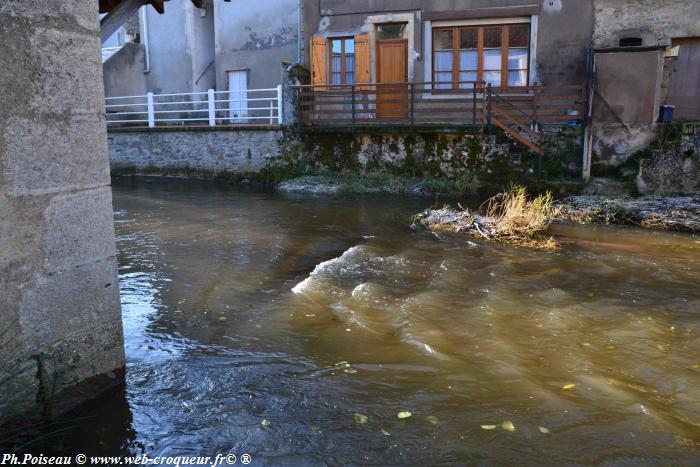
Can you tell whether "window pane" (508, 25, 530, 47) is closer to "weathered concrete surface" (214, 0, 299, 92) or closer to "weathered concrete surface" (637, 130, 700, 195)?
"weathered concrete surface" (637, 130, 700, 195)

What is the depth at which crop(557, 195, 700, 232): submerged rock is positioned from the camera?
34.1 feet

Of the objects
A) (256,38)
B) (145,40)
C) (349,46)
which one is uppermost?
(145,40)

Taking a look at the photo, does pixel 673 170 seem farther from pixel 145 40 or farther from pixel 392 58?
pixel 145 40

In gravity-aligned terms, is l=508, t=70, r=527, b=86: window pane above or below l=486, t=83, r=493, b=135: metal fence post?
above

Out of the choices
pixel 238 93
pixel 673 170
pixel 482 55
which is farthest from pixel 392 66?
pixel 673 170

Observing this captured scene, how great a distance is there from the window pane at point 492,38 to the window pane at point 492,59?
0.12 m

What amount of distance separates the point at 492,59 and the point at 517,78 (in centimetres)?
80

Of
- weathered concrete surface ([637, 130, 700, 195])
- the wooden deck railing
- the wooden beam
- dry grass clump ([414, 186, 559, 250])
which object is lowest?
dry grass clump ([414, 186, 559, 250])

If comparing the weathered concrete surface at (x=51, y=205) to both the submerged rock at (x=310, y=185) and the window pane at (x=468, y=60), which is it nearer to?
the submerged rock at (x=310, y=185)

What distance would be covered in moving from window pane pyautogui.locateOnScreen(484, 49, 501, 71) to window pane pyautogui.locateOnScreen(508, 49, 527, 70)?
0.89 feet

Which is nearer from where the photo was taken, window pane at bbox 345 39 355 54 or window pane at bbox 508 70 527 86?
window pane at bbox 508 70 527 86

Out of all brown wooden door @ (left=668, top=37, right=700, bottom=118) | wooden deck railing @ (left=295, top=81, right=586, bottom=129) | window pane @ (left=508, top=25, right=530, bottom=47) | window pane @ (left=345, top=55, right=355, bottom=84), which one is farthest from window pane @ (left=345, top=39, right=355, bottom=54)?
brown wooden door @ (left=668, top=37, right=700, bottom=118)

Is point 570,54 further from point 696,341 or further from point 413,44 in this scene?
point 696,341

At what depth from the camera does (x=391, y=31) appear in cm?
1659
